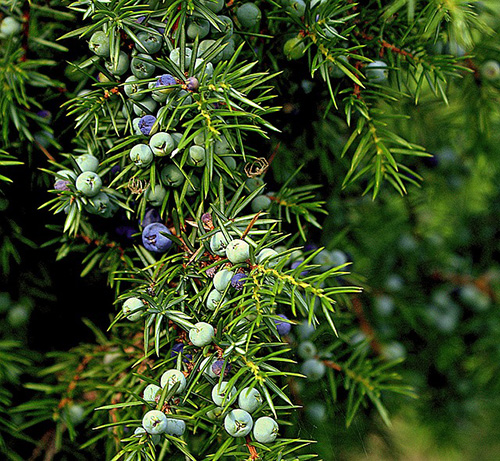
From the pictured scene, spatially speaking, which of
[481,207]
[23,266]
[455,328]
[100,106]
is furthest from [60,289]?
[481,207]

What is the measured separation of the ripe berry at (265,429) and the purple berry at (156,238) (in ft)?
0.49

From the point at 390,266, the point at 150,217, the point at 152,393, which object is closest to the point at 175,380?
the point at 152,393

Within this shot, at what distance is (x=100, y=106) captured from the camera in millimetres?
416

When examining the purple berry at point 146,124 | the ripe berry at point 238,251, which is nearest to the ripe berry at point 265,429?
the ripe berry at point 238,251

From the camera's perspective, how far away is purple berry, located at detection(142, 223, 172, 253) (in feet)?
1.32

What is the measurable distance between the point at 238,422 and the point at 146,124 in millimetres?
223

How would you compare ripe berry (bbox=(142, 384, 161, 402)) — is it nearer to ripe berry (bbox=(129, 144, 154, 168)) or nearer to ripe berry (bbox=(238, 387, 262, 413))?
ripe berry (bbox=(238, 387, 262, 413))

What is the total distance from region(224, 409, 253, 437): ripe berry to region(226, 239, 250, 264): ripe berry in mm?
102

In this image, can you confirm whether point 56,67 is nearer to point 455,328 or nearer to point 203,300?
point 203,300

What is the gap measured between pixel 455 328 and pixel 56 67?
0.76 meters

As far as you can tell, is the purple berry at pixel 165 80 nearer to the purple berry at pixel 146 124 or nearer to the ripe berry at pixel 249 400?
the purple berry at pixel 146 124

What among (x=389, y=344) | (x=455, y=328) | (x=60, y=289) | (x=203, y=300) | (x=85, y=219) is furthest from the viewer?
(x=455, y=328)

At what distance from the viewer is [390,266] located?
857 millimetres

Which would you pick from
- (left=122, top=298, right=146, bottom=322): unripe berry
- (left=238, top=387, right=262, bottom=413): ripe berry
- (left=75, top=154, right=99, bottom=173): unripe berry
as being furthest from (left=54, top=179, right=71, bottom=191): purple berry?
(left=238, top=387, right=262, bottom=413): ripe berry
